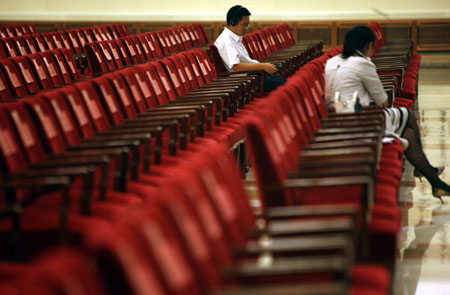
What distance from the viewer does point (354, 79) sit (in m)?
3.39

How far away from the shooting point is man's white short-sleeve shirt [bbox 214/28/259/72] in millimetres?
4695

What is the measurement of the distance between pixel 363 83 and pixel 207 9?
746cm

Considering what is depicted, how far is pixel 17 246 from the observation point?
73.3 inches

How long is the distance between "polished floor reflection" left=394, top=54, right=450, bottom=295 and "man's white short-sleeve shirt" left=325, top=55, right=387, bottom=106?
1.83 feet

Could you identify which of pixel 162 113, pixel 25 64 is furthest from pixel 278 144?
pixel 25 64

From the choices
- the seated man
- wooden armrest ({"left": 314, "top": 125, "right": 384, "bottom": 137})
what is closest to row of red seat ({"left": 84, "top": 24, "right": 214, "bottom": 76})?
the seated man

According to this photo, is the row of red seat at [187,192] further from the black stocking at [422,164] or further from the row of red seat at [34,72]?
the row of red seat at [34,72]

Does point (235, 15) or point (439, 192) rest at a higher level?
point (235, 15)

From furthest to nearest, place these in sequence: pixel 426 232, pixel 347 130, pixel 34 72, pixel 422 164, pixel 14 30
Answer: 1. pixel 14 30
2. pixel 34 72
3. pixel 422 164
4. pixel 426 232
5. pixel 347 130

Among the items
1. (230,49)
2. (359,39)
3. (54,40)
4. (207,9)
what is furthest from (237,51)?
(207,9)

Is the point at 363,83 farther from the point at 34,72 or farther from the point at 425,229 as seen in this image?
the point at 34,72

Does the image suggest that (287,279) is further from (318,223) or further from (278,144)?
(278,144)

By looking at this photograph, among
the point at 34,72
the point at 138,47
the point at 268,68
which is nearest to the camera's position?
the point at 34,72

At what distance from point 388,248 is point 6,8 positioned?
10045 millimetres
